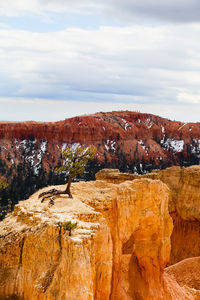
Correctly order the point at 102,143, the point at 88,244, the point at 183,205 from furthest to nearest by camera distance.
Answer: the point at 102,143
the point at 183,205
the point at 88,244

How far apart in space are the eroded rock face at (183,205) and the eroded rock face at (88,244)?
11145 mm

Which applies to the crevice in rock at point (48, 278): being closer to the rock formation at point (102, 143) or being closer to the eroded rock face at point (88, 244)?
the eroded rock face at point (88, 244)

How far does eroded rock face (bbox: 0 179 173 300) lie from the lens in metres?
9.66

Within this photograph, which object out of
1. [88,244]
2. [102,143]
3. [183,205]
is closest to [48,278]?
[88,244]

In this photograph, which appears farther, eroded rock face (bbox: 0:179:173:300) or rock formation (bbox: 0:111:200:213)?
rock formation (bbox: 0:111:200:213)

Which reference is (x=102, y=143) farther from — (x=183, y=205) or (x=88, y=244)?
(x=88, y=244)

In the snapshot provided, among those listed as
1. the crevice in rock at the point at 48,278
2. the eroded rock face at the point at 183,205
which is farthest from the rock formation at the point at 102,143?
the crevice in rock at the point at 48,278

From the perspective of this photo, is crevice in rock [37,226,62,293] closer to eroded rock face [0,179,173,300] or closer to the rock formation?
eroded rock face [0,179,173,300]

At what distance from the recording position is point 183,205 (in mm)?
31781

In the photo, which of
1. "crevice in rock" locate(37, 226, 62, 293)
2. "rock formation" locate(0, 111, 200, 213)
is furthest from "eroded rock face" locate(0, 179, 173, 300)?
"rock formation" locate(0, 111, 200, 213)

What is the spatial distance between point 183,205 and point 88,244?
2301 cm

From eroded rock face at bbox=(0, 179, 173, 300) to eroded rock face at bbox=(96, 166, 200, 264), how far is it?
1114 centimetres

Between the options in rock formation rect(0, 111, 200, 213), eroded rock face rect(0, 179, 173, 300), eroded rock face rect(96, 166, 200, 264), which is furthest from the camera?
rock formation rect(0, 111, 200, 213)

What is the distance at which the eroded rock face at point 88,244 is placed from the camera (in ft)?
31.7
